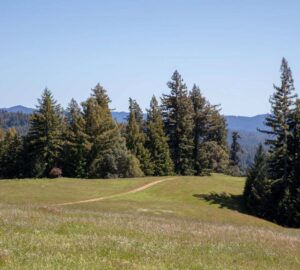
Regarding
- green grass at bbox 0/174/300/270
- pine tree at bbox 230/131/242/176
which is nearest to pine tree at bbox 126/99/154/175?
pine tree at bbox 230/131/242/176

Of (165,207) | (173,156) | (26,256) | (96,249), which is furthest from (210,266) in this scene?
(173,156)

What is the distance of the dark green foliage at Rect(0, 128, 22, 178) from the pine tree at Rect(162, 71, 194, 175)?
107 ft

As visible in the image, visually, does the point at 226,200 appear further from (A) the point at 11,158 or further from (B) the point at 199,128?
(A) the point at 11,158

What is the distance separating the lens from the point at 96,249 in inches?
513

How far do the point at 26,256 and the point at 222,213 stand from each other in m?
48.9

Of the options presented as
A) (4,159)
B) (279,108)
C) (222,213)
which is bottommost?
(222,213)

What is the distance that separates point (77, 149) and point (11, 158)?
1817 centimetres

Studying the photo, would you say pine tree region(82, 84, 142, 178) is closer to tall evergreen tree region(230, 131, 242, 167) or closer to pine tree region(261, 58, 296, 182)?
pine tree region(261, 58, 296, 182)

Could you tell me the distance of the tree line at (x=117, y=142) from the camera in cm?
9025

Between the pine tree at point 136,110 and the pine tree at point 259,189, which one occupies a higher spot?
the pine tree at point 136,110

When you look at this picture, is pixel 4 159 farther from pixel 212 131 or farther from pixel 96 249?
pixel 96 249

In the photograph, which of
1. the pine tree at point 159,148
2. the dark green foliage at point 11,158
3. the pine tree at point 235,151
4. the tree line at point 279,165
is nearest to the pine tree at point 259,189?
the tree line at point 279,165

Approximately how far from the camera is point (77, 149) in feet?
298

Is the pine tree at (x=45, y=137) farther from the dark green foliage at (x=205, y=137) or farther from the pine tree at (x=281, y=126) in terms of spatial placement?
the pine tree at (x=281, y=126)
